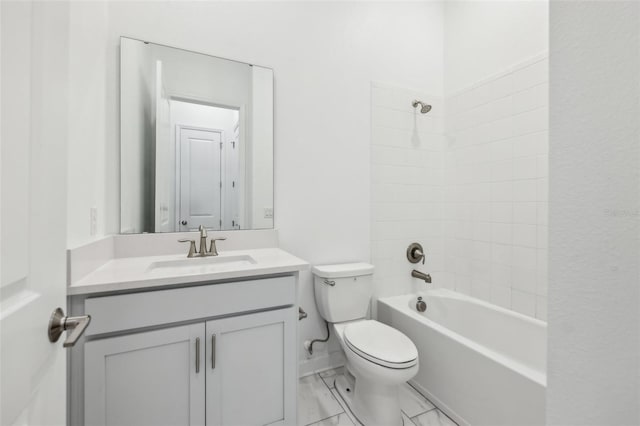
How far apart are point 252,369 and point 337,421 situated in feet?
2.11

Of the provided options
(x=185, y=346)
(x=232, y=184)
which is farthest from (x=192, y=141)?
(x=185, y=346)

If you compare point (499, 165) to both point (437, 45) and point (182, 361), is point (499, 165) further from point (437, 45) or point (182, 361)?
point (182, 361)

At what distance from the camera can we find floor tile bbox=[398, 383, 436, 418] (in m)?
1.58

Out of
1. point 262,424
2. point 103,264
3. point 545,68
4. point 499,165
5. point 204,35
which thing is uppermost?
point 204,35

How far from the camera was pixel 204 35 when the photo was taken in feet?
5.37

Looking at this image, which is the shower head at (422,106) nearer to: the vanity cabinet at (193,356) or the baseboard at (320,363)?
the vanity cabinet at (193,356)

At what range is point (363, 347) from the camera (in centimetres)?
144

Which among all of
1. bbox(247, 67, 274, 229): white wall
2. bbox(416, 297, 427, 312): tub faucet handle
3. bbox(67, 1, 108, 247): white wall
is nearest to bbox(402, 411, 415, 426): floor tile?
bbox(416, 297, 427, 312): tub faucet handle

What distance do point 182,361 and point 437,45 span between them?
278 centimetres

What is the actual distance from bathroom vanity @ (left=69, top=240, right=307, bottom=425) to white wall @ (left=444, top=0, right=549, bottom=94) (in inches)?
75.8

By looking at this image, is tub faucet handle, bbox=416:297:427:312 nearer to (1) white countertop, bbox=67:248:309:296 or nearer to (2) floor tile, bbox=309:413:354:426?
(2) floor tile, bbox=309:413:354:426

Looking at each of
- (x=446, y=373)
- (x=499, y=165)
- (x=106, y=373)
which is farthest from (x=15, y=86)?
(x=499, y=165)

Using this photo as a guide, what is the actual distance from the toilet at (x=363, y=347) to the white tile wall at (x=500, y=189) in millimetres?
830

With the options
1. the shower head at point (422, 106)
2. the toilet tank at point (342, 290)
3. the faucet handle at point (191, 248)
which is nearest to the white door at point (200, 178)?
the faucet handle at point (191, 248)
